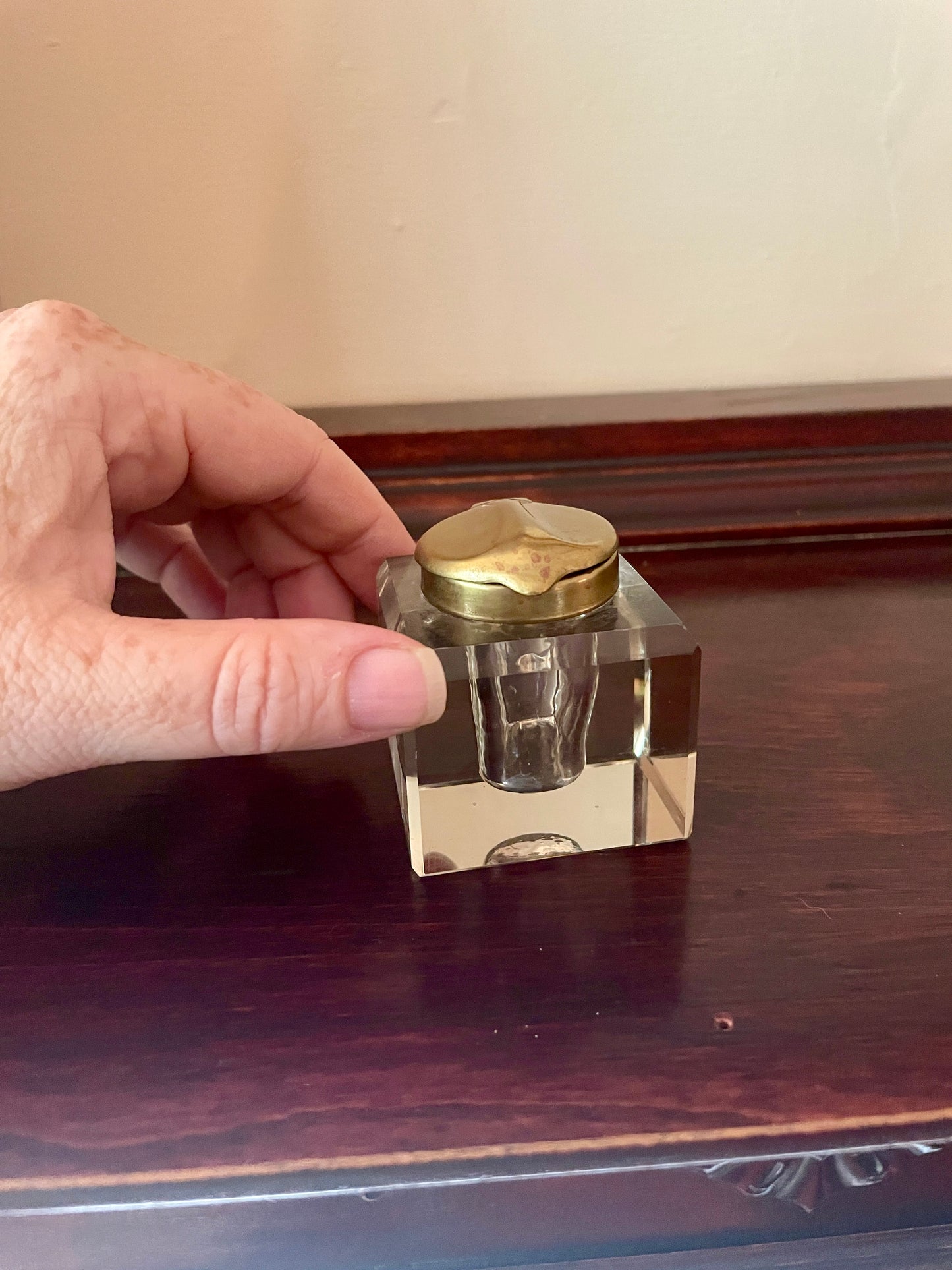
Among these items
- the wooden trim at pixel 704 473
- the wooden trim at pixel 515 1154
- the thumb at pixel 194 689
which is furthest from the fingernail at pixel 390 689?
the wooden trim at pixel 704 473

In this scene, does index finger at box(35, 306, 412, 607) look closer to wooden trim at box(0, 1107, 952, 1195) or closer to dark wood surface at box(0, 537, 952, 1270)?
dark wood surface at box(0, 537, 952, 1270)

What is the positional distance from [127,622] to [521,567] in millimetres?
136

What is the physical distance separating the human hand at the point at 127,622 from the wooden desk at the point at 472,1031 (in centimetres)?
7

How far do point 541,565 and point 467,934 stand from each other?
0.43ft

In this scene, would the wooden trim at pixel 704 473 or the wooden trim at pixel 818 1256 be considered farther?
the wooden trim at pixel 704 473

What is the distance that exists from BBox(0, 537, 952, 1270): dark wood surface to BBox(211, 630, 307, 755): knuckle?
2.8 inches

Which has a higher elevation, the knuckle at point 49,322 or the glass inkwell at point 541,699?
the knuckle at point 49,322

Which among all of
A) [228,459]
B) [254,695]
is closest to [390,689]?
[254,695]

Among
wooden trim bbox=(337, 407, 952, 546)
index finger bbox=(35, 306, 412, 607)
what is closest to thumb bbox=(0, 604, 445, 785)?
index finger bbox=(35, 306, 412, 607)

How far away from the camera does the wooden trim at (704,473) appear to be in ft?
1.93

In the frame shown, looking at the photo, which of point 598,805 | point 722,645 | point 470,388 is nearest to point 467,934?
point 598,805

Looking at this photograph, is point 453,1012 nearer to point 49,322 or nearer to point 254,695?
point 254,695

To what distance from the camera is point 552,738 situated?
39cm

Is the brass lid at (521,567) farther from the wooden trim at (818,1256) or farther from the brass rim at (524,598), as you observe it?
the wooden trim at (818,1256)
